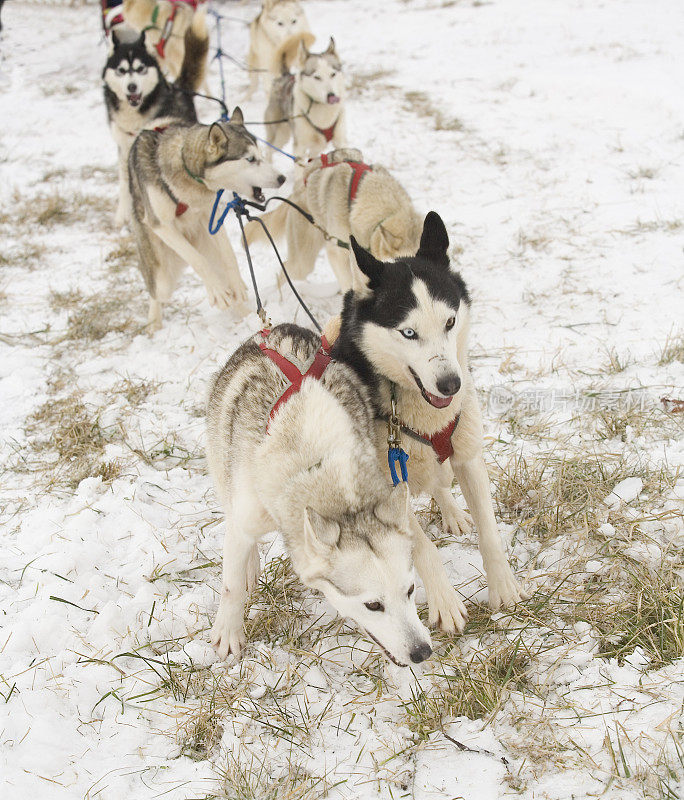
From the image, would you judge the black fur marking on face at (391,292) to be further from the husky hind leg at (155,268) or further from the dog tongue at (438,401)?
the husky hind leg at (155,268)

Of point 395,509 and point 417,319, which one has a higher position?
point 417,319

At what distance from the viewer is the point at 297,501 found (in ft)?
7.18

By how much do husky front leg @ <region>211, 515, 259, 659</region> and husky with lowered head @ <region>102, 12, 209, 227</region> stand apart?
488cm

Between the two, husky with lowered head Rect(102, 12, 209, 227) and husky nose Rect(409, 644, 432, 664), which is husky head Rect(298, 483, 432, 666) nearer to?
husky nose Rect(409, 644, 432, 664)

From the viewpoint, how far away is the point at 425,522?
10.7 feet

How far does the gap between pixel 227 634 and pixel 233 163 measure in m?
3.41

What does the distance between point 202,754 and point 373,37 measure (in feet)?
44.7

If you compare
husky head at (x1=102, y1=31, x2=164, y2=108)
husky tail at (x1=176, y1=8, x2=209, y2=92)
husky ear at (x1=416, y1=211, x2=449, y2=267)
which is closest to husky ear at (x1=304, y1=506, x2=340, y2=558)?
husky ear at (x1=416, y1=211, x2=449, y2=267)

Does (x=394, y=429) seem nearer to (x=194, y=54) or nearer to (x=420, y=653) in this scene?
(x=420, y=653)

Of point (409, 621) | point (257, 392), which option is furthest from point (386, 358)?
point (409, 621)

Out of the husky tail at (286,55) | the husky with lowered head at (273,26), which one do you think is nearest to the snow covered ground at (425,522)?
the husky tail at (286,55)

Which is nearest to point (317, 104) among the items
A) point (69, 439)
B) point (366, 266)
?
point (69, 439)

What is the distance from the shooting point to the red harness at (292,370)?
2436 millimetres

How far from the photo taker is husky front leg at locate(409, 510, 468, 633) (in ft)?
8.43
